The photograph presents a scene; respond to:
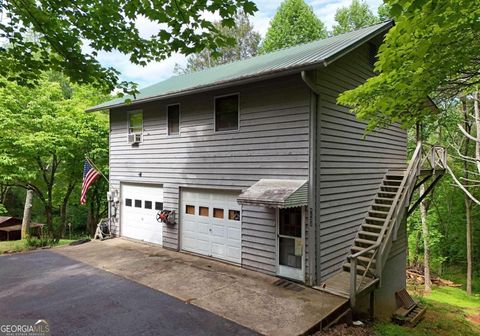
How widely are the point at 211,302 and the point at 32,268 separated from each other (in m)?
5.40

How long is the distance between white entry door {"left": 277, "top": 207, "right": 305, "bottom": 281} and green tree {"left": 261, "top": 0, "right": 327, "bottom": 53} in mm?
19652

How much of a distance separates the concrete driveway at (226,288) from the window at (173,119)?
3.87m

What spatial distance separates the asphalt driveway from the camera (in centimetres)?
512

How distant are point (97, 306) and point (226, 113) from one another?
554 centimetres

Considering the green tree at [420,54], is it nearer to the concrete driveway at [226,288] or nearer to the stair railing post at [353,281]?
the stair railing post at [353,281]

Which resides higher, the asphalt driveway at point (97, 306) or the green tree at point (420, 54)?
the green tree at point (420, 54)

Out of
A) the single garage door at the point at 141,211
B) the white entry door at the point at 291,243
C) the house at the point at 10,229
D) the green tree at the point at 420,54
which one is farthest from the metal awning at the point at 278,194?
the house at the point at 10,229

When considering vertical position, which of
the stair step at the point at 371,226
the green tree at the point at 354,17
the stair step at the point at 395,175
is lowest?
the stair step at the point at 371,226

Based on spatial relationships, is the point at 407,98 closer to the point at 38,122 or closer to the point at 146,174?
the point at 146,174

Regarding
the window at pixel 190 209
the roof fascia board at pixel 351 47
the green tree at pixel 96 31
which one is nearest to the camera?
the green tree at pixel 96 31

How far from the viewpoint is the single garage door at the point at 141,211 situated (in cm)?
1081

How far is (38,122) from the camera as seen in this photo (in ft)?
44.0

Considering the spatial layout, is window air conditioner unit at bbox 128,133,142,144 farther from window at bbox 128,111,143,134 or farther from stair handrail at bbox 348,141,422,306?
stair handrail at bbox 348,141,422,306

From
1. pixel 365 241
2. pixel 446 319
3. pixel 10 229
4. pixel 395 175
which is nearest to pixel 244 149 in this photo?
pixel 365 241
